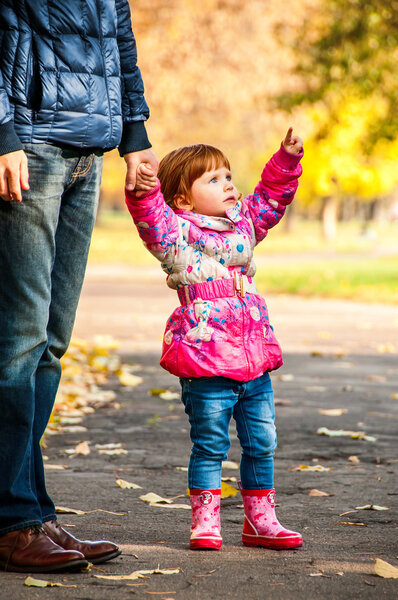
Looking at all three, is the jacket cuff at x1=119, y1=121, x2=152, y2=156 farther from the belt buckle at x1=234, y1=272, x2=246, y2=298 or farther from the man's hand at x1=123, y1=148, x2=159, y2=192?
the belt buckle at x1=234, y1=272, x2=246, y2=298

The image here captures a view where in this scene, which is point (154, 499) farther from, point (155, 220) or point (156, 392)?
point (156, 392)

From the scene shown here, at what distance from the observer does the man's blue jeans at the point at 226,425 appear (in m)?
3.68

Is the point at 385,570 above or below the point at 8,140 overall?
below

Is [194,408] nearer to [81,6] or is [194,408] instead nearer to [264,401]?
[264,401]

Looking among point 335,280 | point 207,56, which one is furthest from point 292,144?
point 207,56

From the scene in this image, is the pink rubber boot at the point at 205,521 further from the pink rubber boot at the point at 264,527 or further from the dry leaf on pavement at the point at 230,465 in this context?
the dry leaf on pavement at the point at 230,465

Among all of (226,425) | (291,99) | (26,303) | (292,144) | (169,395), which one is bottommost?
(169,395)

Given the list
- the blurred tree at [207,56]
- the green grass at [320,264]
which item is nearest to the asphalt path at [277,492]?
the green grass at [320,264]

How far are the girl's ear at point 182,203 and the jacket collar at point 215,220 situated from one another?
51mm

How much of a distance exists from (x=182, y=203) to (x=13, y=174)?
1055 mm

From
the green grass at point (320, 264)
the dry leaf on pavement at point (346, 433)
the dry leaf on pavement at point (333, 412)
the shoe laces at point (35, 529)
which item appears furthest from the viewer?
the green grass at point (320, 264)

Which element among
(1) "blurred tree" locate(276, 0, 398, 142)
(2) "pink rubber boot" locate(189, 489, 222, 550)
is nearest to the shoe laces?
(2) "pink rubber boot" locate(189, 489, 222, 550)

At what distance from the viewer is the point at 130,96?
359 cm

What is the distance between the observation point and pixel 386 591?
305 centimetres
